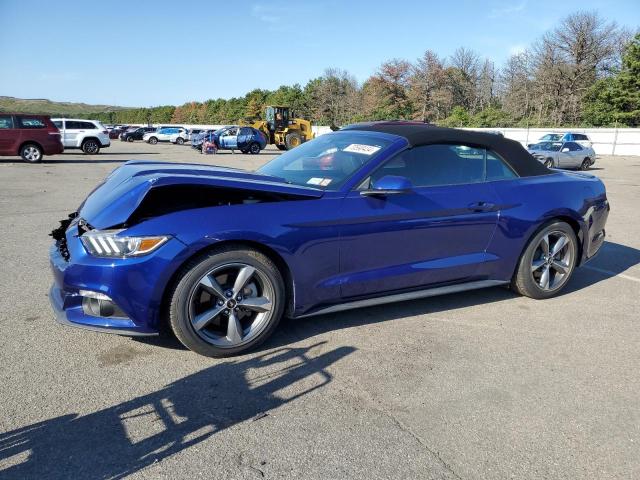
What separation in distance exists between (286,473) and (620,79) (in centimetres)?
4997

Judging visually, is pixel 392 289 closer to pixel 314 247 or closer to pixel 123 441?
pixel 314 247

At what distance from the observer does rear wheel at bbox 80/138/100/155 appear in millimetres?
25845

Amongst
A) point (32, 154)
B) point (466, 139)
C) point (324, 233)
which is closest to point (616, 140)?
point (32, 154)

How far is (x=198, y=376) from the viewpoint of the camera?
9.96ft

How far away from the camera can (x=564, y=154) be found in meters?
22.8

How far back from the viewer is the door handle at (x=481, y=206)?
4132mm

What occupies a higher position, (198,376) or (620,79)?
(620,79)

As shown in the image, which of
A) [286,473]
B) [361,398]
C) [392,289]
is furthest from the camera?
[392,289]

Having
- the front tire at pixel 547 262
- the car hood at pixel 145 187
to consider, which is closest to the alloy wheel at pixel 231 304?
the car hood at pixel 145 187

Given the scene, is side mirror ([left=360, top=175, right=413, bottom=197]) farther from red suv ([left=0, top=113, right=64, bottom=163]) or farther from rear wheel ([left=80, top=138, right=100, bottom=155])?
rear wheel ([left=80, top=138, right=100, bottom=155])

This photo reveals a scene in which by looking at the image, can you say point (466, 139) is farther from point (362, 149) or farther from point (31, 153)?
point (31, 153)

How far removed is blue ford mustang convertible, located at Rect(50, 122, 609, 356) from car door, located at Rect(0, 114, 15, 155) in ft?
55.8

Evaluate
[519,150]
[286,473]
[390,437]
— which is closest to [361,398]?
[390,437]

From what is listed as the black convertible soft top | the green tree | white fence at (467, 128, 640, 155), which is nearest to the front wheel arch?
the black convertible soft top
